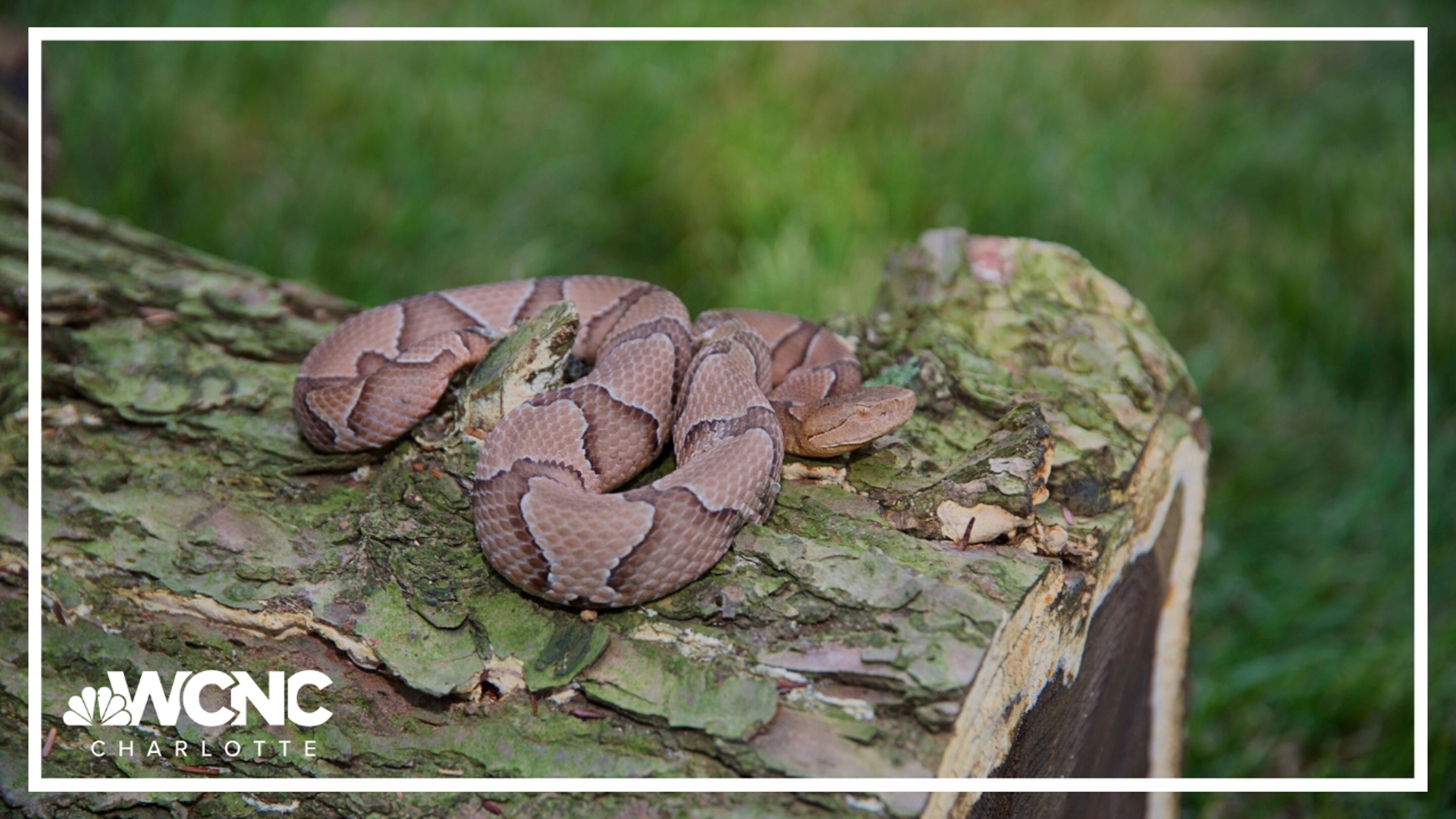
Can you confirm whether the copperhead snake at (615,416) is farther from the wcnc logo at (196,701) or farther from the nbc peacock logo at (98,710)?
the nbc peacock logo at (98,710)

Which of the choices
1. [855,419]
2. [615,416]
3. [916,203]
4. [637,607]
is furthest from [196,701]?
[916,203]

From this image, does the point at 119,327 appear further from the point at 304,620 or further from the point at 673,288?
the point at 673,288

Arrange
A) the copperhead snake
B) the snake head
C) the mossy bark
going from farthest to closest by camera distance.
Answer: the snake head
the copperhead snake
the mossy bark

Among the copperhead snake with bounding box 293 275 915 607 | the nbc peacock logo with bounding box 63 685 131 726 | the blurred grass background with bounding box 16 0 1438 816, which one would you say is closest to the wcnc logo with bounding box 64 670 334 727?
the nbc peacock logo with bounding box 63 685 131 726

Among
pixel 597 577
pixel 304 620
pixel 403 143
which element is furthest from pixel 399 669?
pixel 403 143

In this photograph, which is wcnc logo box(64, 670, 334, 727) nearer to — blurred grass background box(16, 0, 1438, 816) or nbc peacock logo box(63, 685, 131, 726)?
nbc peacock logo box(63, 685, 131, 726)

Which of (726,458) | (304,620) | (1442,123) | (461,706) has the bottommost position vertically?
(461,706)

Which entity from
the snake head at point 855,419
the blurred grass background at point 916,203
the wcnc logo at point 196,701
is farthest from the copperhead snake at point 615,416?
the blurred grass background at point 916,203
